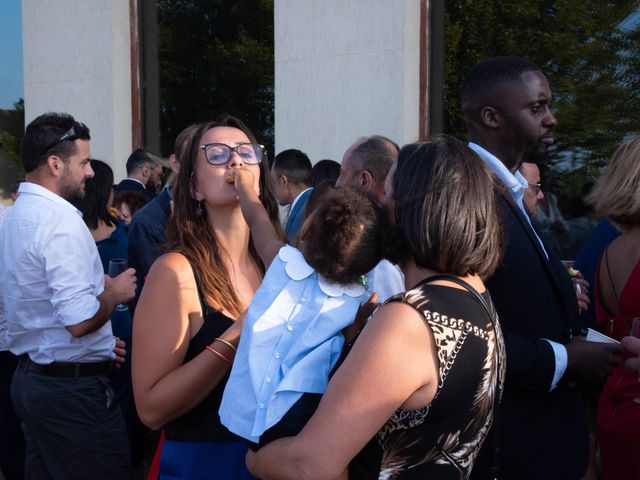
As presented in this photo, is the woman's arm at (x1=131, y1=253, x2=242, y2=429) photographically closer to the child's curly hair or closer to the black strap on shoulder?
the child's curly hair

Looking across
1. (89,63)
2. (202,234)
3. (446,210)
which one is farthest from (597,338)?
(89,63)

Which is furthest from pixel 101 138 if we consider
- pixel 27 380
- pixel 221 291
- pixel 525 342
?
pixel 525 342

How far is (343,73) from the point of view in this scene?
639 centimetres

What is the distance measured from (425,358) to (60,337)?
233 centimetres

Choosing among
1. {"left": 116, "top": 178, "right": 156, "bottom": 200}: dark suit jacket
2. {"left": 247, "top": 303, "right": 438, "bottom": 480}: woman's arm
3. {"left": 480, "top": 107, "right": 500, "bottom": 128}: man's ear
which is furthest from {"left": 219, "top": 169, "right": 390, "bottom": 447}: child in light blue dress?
{"left": 116, "top": 178, "right": 156, "bottom": 200}: dark suit jacket

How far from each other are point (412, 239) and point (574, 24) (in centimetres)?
479

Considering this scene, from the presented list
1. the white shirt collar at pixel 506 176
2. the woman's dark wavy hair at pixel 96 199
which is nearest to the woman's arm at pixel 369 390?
the white shirt collar at pixel 506 176

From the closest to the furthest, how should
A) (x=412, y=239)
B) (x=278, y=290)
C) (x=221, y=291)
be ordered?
(x=412, y=239)
(x=278, y=290)
(x=221, y=291)

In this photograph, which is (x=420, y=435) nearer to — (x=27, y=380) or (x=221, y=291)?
(x=221, y=291)

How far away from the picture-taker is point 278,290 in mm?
1890

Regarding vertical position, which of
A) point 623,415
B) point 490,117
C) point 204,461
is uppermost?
point 490,117

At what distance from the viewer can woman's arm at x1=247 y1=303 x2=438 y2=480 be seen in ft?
5.26

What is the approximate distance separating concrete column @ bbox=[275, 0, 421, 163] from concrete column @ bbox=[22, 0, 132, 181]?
77.9 inches

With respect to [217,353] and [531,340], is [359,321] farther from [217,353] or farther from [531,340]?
[531,340]
